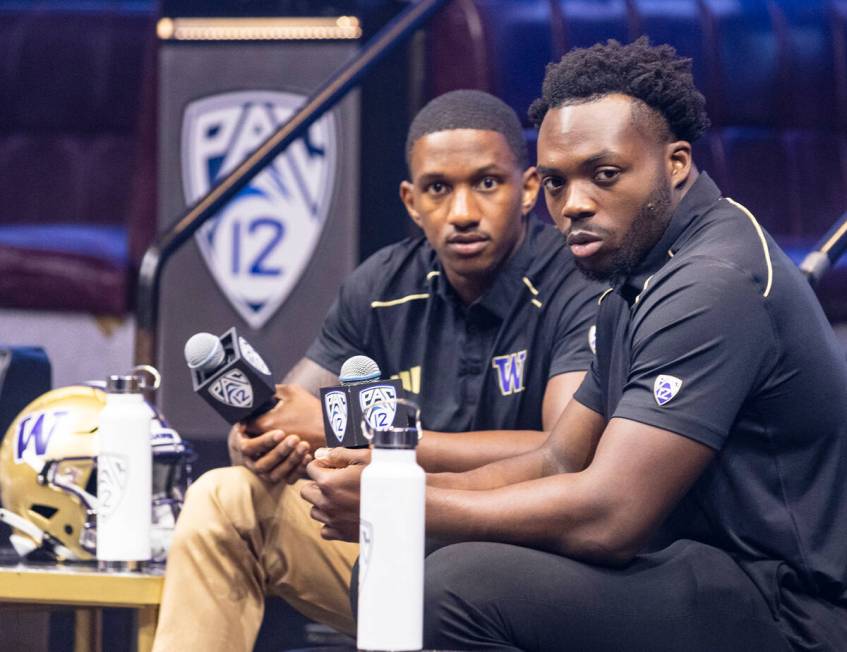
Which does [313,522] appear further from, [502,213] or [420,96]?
[420,96]

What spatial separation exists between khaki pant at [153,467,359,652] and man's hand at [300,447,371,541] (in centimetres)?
30

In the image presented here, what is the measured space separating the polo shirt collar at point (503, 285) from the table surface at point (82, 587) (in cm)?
78

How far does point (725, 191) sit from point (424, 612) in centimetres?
237

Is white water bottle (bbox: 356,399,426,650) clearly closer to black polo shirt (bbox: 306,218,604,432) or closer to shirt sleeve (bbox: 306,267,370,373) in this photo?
black polo shirt (bbox: 306,218,604,432)

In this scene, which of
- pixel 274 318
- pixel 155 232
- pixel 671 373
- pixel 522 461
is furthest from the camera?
pixel 155 232

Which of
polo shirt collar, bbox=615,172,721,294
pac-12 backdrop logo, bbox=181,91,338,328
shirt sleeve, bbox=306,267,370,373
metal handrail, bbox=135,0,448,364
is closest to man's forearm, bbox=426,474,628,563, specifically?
polo shirt collar, bbox=615,172,721,294

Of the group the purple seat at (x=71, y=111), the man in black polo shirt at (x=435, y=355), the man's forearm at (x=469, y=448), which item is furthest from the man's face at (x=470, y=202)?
the purple seat at (x=71, y=111)

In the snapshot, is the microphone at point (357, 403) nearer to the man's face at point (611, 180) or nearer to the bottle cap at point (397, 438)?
the bottle cap at point (397, 438)

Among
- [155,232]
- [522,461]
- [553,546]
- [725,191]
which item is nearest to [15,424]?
[522,461]

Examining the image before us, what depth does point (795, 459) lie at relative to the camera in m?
1.92

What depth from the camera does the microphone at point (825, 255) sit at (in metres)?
2.81

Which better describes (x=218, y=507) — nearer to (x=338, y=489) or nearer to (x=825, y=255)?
(x=338, y=489)

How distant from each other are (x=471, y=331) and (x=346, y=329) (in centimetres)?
26

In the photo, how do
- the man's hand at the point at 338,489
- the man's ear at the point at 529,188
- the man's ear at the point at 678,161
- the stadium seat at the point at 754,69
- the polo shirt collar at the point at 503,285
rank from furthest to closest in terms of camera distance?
the stadium seat at the point at 754,69 → the man's ear at the point at 529,188 → the polo shirt collar at the point at 503,285 → the man's ear at the point at 678,161 → the man's hand at the point at 338,489
